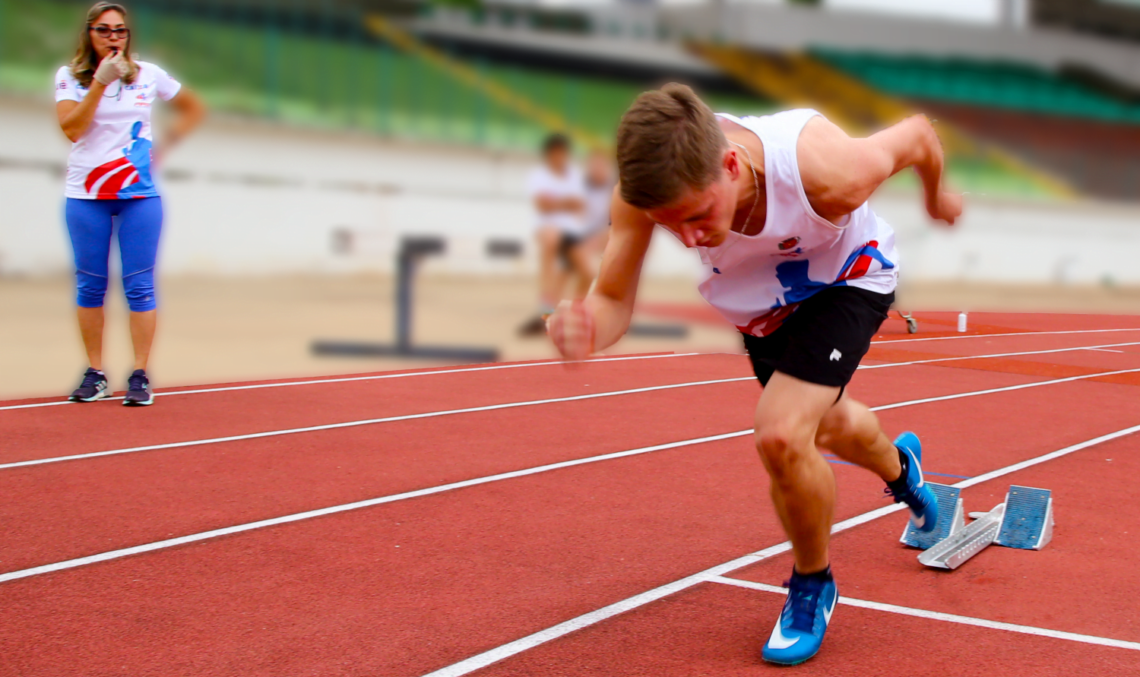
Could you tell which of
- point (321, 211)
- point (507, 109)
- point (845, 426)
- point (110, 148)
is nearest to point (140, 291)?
point (110, 148)

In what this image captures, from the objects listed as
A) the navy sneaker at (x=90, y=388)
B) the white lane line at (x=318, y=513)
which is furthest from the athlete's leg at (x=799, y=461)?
the navy sneaker at (x=90, y=388)

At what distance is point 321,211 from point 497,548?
14.0m

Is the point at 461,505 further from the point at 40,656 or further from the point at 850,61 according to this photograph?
the point at 850,61

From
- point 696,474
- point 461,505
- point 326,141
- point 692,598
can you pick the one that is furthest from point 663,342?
point 326,141

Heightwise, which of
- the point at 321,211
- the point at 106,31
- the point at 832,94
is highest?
→ the point at 832,94

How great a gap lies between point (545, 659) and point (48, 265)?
42.9ft

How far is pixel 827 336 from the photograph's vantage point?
288cm

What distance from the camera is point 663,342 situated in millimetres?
10352

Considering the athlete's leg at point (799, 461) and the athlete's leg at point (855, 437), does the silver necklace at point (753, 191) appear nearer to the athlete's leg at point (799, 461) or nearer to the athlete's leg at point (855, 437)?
the athlete's leg at point (799, 461)

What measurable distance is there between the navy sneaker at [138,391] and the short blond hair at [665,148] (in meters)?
3.97

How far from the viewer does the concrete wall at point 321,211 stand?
14086 mm

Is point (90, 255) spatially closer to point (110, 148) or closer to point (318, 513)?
point (110, 148)

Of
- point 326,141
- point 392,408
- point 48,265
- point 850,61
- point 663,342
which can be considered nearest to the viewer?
point 392,408

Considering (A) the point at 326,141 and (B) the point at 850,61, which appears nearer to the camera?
(A) the point at 326,141
